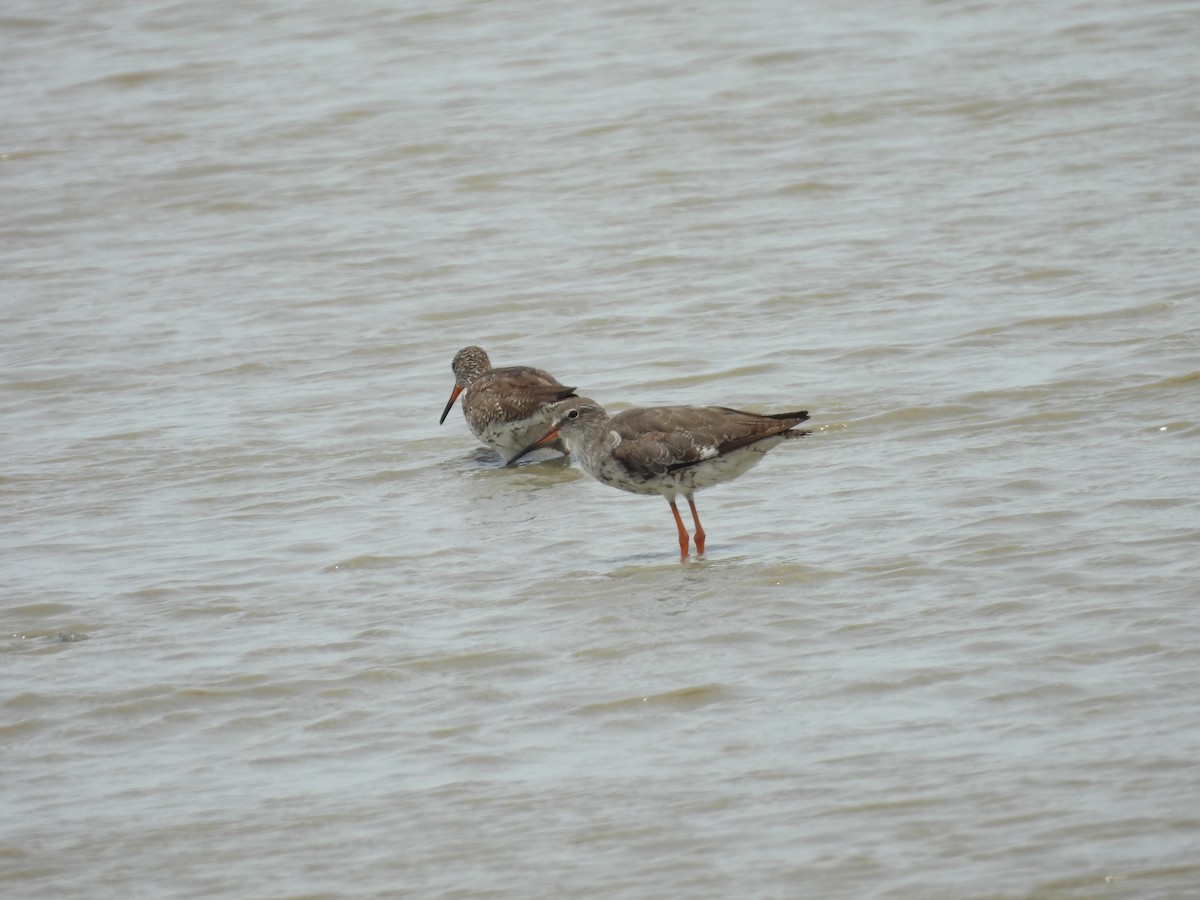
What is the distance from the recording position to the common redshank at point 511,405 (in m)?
11.8

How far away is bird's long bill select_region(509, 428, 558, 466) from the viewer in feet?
36.3

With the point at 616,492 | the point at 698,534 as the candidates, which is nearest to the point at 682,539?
the point at 698,534

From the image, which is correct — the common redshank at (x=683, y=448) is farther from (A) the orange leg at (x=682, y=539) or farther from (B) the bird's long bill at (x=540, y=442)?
(B) the bird's long bill at (x=540, y=442)

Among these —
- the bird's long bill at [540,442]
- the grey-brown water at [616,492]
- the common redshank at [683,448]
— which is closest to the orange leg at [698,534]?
the common redshank at [683,448]

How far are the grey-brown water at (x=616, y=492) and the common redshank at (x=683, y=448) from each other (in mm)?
384

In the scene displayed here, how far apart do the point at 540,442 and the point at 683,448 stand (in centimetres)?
169

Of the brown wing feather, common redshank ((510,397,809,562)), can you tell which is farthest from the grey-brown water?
the brown wing feather

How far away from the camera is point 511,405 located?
38.8 feet

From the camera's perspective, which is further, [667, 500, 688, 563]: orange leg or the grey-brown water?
[667, 500, 688, 563]: orange leg

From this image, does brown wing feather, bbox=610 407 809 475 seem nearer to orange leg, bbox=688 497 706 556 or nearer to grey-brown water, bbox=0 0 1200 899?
orange leg, bbox=688 497 706 556

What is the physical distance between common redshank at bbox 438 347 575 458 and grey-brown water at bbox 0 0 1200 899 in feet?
1.28

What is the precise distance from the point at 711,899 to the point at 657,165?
1390cm

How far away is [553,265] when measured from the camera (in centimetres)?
1638

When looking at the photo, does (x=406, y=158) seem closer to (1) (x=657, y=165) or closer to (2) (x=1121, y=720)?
(1) (x=657, y=165)
